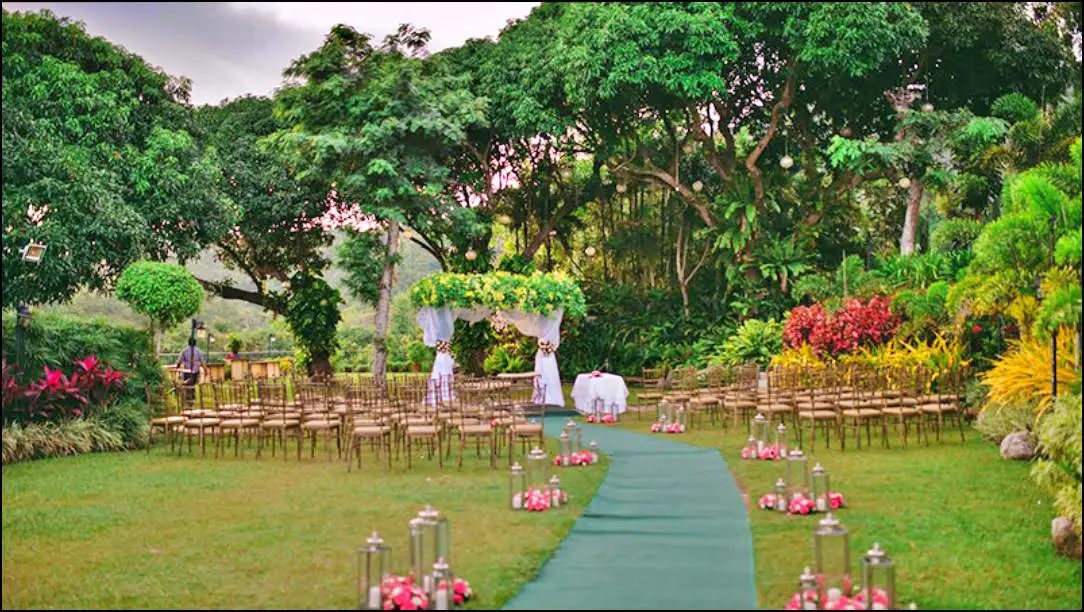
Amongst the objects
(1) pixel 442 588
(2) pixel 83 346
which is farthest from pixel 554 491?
(2) pixel 83 346

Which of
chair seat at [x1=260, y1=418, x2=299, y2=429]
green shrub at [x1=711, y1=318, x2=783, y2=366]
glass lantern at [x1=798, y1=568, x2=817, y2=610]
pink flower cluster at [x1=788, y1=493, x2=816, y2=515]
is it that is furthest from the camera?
green shrub at [x1=711, y1=318, x2=783, y2=366]

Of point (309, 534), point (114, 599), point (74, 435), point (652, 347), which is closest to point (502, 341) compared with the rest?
point (652, 347)

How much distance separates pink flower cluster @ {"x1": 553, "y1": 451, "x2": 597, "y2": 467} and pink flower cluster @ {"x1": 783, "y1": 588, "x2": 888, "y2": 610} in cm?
667

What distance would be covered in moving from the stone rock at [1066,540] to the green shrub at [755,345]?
51.1 ft

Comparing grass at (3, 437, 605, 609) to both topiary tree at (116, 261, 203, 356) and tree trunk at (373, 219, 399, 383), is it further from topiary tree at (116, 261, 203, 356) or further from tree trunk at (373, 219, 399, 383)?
tree trunk at (373, 219, 399, 383)

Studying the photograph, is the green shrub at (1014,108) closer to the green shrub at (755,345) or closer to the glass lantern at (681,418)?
the green shrub at (755,345)

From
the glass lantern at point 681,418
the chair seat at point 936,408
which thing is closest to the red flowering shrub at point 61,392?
the glass lantern at point 681,418

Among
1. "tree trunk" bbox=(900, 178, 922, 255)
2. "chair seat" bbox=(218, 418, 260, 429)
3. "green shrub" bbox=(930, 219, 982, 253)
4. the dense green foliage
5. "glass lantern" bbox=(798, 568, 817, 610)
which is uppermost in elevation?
"tree trunk" bbox=(900, 178, 922, 255)

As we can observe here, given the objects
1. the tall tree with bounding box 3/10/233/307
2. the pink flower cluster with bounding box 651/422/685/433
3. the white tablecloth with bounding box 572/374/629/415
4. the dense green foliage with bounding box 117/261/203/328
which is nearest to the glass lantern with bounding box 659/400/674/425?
the pink flower cluster with bounding box 651/422/685/433

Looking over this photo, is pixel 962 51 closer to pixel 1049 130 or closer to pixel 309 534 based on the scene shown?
pixel 1049 130

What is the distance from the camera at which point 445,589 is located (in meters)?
6.20

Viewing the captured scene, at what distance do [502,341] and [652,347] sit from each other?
14.1 ft

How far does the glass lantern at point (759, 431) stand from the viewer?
43.2 ft

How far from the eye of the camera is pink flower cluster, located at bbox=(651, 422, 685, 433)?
1667cm
